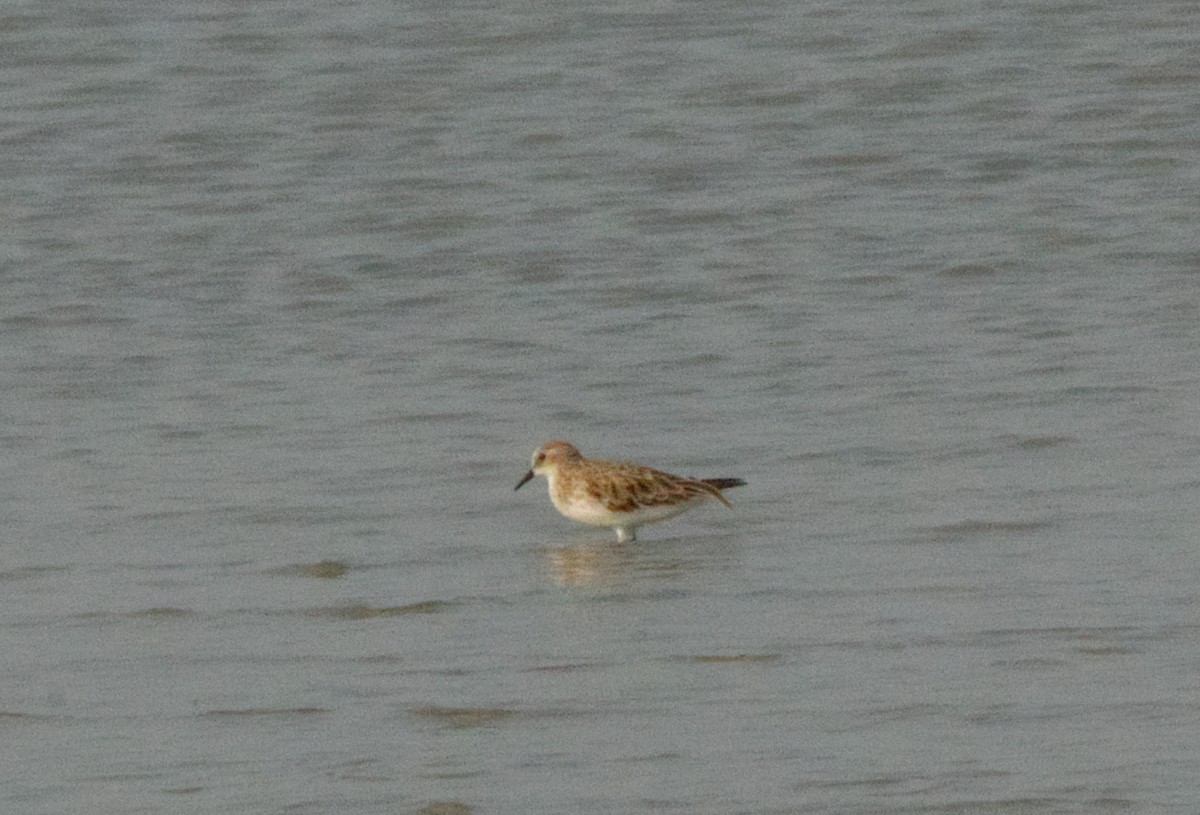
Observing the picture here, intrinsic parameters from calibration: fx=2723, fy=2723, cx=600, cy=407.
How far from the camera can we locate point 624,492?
9.82 metres

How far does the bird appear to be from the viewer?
Result: 9.84m

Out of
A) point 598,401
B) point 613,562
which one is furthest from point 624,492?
point 598,401

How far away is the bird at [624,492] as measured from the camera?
9836 millimetres

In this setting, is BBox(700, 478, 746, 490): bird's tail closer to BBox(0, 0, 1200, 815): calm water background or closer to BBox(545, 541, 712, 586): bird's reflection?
BBox(0, 0, 1200, 815): calm water background

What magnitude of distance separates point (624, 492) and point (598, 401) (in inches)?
76.9

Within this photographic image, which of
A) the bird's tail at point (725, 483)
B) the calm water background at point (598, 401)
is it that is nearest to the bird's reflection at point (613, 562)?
the calm water background at point (598, 401)

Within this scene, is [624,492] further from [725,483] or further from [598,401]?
[598,401]

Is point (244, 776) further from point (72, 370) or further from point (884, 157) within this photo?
point (884, 157)

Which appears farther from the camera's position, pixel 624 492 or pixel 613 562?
pixel 624 492

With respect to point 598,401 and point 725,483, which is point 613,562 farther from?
point 598,401

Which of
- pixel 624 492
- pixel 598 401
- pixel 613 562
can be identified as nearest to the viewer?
pixel 613 562

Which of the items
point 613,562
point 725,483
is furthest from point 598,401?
point 613,562

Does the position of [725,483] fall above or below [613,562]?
above

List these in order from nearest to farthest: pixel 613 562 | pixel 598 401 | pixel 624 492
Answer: pixel 613 562
pixel 624 492
pixel 598 401
